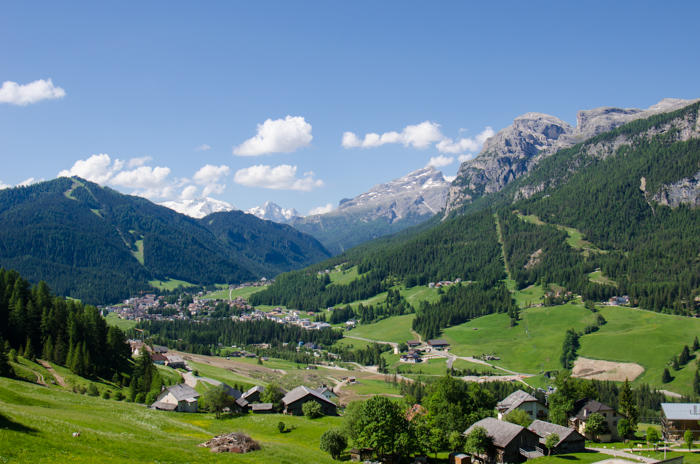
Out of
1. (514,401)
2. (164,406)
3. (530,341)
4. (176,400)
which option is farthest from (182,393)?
(530,341)

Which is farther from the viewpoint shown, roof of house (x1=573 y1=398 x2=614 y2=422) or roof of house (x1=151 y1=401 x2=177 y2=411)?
roof of house (x1=573 y1=398 x2=614 y2=422)

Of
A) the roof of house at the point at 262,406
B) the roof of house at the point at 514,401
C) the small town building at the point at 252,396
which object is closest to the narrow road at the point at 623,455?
the roof of house at the point at 514,401

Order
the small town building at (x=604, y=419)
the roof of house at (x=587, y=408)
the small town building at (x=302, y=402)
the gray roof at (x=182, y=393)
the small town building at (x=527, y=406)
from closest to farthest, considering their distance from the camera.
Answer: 1. the small town building at (x=604, y=419)
2. the roof of house at (x=587, y=408)
3. the gray roof at (x=182, y=393)
4. the small town building at (x=527, y=406)
5. the small town building at (x=302, y=402)

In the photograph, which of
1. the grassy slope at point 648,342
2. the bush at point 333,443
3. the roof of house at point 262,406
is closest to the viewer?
the bush at point 333,443

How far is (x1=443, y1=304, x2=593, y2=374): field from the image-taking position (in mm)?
159500

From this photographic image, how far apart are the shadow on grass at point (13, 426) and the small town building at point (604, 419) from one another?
77226mm

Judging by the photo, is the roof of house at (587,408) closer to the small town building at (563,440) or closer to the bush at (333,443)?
the small town building at (563,440)

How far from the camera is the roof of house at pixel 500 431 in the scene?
202 feet

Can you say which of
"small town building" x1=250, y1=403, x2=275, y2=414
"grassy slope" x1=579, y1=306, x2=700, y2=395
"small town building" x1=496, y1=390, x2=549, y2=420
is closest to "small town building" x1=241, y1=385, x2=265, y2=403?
"small town building" x1=250, y1=403, x2=275, y2=414

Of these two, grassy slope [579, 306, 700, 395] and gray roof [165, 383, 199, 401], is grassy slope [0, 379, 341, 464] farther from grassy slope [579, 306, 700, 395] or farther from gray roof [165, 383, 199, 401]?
grassy slope [579, 306, 700, 395]

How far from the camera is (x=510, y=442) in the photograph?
2418 inches

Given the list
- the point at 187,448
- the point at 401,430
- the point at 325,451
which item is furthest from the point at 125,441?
the point at 401,430

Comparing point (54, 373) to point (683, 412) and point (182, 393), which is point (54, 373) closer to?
point (182, 393)

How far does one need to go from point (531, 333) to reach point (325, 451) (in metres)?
150
